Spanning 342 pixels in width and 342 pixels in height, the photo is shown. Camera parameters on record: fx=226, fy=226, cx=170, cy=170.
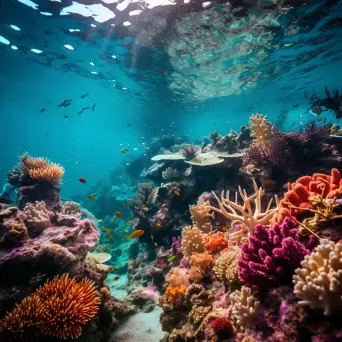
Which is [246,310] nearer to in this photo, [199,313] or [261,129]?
[199,313]

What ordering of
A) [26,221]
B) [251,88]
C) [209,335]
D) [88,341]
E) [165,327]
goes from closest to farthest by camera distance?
[209,335] < [88,341] < [165,327] < [26,221] < [251,88]

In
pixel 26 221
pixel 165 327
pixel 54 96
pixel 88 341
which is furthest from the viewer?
pixel 54 96

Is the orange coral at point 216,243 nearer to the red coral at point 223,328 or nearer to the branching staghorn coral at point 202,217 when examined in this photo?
the branching staghorn coral at point 202,217

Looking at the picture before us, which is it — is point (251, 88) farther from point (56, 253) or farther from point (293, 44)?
point (56, 253)

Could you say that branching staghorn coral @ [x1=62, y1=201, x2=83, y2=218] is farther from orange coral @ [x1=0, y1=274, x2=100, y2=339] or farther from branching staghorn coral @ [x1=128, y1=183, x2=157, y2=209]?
orange coral @ [x1=0, y1=274, x2=100, y2=339]

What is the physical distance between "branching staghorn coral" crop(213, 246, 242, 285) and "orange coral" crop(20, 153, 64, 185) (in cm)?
622

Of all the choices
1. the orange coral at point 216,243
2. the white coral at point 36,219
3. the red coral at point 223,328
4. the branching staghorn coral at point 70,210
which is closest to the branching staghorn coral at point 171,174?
the branching staghorn coral at point 70,210

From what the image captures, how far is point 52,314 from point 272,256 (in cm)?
367

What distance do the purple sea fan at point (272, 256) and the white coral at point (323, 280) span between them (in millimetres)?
356

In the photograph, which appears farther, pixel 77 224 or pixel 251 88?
pixel 251 88

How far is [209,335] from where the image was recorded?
10.9 feet

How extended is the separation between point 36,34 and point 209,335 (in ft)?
62.8

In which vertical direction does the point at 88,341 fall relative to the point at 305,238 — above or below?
below

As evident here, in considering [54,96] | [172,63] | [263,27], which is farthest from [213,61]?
[54,96]
